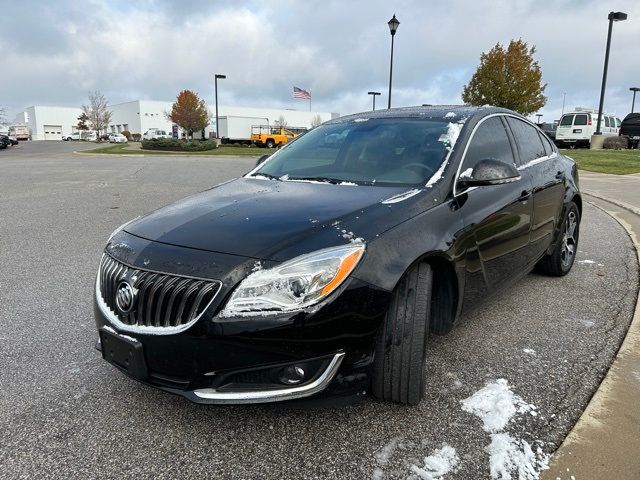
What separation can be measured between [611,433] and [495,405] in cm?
51

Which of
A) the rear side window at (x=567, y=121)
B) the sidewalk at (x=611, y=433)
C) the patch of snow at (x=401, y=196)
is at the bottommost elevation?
the sidewalk at (x=611, y=433)

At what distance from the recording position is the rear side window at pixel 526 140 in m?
3.93

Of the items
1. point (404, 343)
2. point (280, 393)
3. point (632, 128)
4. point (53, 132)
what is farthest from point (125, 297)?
point (53, 132)

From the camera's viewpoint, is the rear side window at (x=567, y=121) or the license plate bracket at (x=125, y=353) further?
the rear side window at (x=567, y=121)

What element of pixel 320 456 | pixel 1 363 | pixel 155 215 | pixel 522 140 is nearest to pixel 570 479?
pixel 320 456

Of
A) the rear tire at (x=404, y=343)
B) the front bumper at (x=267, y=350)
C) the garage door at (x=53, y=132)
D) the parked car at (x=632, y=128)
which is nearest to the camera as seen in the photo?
the front bumper at (x=267, y=350)

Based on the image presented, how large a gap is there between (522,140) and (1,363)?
4030 mm

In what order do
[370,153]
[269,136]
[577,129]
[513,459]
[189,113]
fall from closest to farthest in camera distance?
[513,459], [370,153], [577,129], [269,136], [189,113]

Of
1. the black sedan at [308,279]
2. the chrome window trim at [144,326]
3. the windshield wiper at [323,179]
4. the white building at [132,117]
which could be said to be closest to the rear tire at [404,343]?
the black sedan at [308,279]

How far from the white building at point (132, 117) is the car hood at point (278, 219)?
3350 inches

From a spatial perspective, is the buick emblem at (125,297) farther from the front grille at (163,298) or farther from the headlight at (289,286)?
the headlight at (289,286)

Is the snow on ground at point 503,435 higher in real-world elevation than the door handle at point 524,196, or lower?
lower

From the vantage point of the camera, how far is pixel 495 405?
Result: 251 cm

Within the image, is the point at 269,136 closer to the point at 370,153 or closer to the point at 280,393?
the point at 370,153
